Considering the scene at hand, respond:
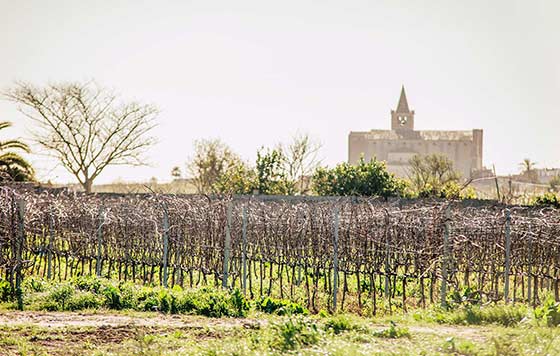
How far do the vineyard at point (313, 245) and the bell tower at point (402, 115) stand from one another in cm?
10995

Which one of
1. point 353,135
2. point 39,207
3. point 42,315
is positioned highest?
point 353,135

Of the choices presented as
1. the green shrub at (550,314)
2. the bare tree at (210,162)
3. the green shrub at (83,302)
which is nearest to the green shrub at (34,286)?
the green shrub at (83,302)

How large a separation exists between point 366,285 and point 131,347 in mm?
7099

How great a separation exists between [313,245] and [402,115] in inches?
4538

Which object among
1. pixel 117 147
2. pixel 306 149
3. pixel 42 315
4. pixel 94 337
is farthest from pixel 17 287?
pixel 306 149

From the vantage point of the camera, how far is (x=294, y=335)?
8.26 m

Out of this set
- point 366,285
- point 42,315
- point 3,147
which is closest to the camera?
point 42,315

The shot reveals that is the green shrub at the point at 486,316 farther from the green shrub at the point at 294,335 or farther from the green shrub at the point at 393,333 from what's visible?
the green shrub at the point at 294,335

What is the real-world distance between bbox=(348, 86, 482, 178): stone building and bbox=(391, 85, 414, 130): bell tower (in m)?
9.63

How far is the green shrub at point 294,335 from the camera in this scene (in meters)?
8.00

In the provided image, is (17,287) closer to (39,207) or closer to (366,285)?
(39,207)

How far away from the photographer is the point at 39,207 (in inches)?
640

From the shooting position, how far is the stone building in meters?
107

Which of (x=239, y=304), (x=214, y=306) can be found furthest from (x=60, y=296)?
(x=239, y=304)
